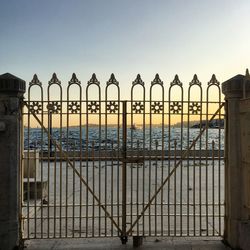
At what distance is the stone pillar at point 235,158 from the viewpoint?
6750mm

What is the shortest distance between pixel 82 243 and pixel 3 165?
2.07 m

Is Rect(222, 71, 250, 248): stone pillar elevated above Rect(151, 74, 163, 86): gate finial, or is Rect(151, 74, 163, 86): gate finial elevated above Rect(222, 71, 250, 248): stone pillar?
Rect(151, 74, 163, 86): gate finial

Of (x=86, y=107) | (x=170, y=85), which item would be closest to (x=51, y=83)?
(x=86, y=107)

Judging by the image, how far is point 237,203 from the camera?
268 inches

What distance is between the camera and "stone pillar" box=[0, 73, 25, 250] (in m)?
6.56

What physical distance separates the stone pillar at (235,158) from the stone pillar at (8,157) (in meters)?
3.82

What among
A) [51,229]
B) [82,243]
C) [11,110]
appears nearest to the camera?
[11,110]

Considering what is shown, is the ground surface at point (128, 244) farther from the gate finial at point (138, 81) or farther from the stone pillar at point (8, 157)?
the gate finial at point (138, 81)

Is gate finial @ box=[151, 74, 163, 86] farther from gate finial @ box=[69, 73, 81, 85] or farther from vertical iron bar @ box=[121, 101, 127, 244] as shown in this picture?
gate finial @ box=[69, 73, 81, 85]

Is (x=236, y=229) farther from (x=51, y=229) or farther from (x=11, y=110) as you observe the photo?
(x=11, y=110)

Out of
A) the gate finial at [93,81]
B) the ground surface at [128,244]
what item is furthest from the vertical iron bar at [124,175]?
the gate finial at [93,81]

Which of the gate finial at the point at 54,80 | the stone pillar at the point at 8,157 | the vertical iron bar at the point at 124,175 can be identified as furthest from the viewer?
the vertical iron bar at the point at 124,175

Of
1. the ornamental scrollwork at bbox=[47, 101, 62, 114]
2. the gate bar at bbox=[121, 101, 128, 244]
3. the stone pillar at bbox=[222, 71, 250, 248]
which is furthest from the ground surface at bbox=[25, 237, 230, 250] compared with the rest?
the ornamental scrollwork at bbox=[47, 101, 62, 114]

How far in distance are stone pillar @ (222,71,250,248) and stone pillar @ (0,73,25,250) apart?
3824mm
